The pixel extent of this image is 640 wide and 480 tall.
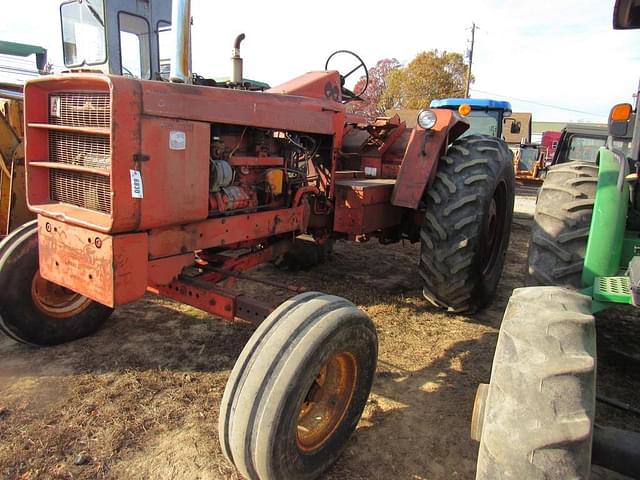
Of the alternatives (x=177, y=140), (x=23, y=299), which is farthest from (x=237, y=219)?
(x=23, y=299)

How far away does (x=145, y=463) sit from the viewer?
7.38 feet

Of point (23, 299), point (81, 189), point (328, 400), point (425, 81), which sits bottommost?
point (328, 400)

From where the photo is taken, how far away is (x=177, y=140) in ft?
7.90

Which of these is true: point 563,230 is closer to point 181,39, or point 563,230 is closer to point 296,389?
point 296,389

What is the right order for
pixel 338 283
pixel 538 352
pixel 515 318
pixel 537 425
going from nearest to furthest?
pixel 537 425 < pixel 538 352 < pixel 515 318 < pixel 338 283

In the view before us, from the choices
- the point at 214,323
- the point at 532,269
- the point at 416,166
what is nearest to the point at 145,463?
the point at 214,323

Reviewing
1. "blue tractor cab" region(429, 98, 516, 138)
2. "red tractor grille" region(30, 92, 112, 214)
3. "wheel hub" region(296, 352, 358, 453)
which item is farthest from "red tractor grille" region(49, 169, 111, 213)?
"blue tractor cab" region(429, 98, 516, 138)

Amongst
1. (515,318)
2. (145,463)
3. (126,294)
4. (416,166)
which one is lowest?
(145,463)

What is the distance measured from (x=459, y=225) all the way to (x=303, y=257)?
1.89 metres

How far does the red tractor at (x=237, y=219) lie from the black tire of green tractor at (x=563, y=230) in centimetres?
86

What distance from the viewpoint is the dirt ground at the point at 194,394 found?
2273 mm

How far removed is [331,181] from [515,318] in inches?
89.2

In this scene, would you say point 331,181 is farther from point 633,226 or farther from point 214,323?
point 633,226

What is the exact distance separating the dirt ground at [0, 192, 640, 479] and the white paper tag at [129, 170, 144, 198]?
1.22 m
